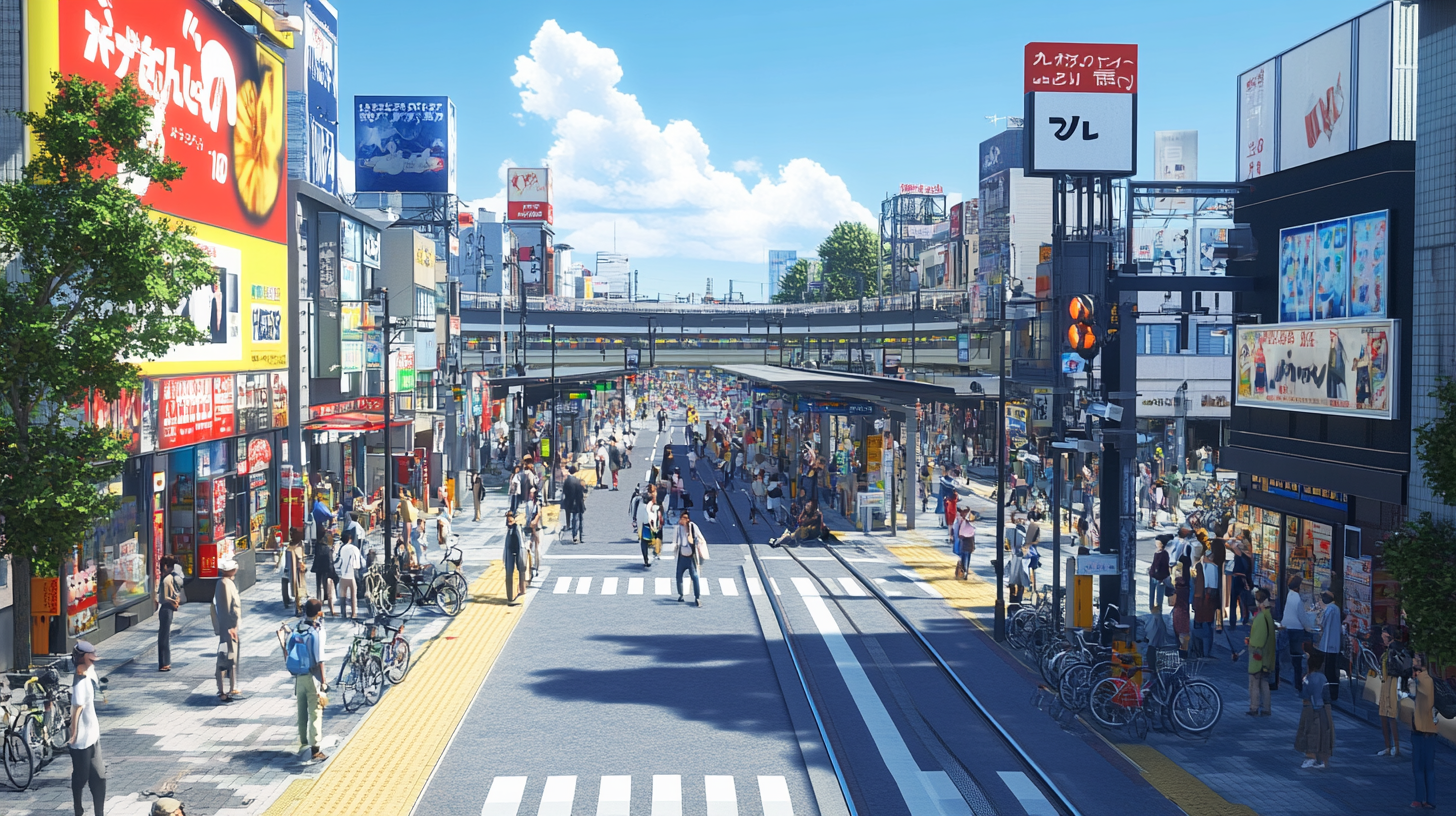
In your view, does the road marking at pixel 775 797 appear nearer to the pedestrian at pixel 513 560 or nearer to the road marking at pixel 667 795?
the road marking at pixel 667 795

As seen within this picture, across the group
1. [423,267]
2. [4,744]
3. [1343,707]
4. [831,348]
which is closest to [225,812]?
[4,744]

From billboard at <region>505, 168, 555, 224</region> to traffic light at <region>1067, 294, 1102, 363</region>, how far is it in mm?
152542

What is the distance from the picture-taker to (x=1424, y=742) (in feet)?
42.8

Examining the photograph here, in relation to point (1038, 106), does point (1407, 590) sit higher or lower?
lower

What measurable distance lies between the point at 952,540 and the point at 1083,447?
15909mm

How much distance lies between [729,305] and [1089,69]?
319 feet

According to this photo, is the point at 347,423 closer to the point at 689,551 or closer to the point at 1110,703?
the point at 689,551

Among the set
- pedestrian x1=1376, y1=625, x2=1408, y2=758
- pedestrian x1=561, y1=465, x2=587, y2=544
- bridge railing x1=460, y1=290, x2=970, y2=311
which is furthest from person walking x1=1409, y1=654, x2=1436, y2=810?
bridge railing x1=460, y1=290, x2=970, y2=311

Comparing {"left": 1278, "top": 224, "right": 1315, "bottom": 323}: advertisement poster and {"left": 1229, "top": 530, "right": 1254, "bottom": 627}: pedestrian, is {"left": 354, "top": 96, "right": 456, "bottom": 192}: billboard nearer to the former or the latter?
{"left": 1278, "top": 224, "right": 1315, "bottom": 323}: advertisement poster

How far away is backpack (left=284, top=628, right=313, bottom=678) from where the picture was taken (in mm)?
14430

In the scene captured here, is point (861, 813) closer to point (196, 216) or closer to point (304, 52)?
point (196, 216)

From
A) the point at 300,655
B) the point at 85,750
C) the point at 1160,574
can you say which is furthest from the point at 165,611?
the point at 1160,574

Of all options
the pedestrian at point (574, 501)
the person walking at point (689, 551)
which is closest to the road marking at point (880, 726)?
the person walking at point (689, 551)

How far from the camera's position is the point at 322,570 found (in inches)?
896
